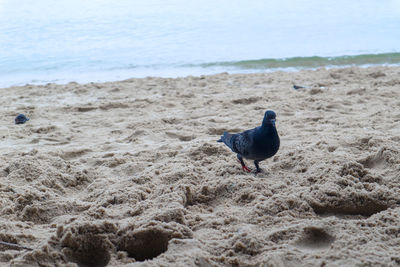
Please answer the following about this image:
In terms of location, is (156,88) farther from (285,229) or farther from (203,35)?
(203,35)

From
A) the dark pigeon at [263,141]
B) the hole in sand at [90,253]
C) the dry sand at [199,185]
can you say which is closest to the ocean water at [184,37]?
the dry sand at [199,185]

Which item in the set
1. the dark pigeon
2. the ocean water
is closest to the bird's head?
the dark pigeon

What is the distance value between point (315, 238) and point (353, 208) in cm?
42

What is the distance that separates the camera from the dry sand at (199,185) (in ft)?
A: 5.85

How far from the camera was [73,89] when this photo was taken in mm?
6305

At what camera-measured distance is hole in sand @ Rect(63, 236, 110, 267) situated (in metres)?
1.77

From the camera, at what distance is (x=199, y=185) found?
2.58 meters

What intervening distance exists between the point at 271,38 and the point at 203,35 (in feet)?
6.58

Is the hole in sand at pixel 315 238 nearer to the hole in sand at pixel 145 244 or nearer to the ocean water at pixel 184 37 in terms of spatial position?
the hole in sand at pixel 145 244

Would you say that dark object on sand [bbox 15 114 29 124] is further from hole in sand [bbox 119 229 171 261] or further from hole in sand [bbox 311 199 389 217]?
hole in sand [bbox 311 199 389 217]

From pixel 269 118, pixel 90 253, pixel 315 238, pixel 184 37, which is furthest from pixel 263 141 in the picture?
pixel 184 37

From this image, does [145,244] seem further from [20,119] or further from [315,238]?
[20,119]

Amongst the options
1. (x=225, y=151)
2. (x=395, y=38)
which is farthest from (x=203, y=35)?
(x=225, y=151)

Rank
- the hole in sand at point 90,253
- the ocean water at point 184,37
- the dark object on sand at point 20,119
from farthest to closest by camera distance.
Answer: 1. the ocean water at point 184,37
2. the dark object on sand at point 20,119
3. the hole in sand at point 90,253
